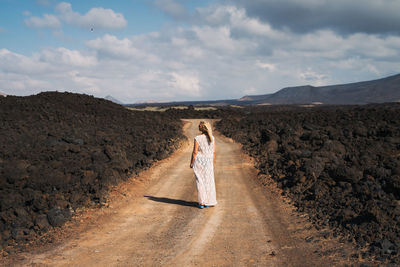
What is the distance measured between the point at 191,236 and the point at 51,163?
26.6 ft

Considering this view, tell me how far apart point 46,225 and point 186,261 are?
159 inches

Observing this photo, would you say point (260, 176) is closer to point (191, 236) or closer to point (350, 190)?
point (350, 190)

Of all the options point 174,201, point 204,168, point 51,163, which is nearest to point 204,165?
point 204,168

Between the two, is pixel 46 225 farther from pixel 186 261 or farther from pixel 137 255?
pixel 186 261

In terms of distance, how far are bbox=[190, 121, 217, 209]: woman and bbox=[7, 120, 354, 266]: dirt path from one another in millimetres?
356

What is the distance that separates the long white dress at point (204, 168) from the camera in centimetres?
869

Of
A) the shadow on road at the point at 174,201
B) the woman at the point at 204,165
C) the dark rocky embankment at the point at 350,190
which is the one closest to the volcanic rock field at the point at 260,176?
the dark rocky embankment at the point at 350,190

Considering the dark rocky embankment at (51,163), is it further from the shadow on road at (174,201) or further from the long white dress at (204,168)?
the long white dress at (204,168)

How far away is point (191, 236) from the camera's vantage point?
7.03 m

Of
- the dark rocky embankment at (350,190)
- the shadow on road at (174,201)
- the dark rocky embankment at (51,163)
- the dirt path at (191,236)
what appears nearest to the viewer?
the dirt path at (191,236)

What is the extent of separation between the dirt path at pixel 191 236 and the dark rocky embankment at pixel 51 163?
1199 mm

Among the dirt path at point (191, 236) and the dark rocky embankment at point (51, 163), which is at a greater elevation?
the dark rocky embankment at point (51, 163)

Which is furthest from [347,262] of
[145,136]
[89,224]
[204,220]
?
[145,136]

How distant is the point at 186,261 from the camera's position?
587 cm
